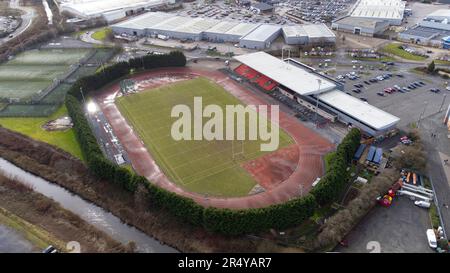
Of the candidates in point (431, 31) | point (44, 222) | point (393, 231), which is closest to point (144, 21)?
point (44, 222)

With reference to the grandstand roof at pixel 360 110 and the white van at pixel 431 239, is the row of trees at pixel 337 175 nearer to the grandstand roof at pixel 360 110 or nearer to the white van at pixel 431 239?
the grandstand roof at pixel 360 110

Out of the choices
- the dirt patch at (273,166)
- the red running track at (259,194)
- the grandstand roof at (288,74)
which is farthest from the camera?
the grandstand roof at (288,74)

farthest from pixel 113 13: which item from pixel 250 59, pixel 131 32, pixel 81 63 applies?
pixel 250 59

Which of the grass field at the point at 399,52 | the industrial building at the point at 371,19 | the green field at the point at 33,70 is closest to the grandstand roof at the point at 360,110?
the grass field at the point at 399,52

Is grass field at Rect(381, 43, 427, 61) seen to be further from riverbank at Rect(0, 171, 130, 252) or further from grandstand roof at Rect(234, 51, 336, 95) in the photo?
riverbank at Rect(0, 171, 130, 252)

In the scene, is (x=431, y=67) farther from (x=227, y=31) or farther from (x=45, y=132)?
(x=45, y=132)
